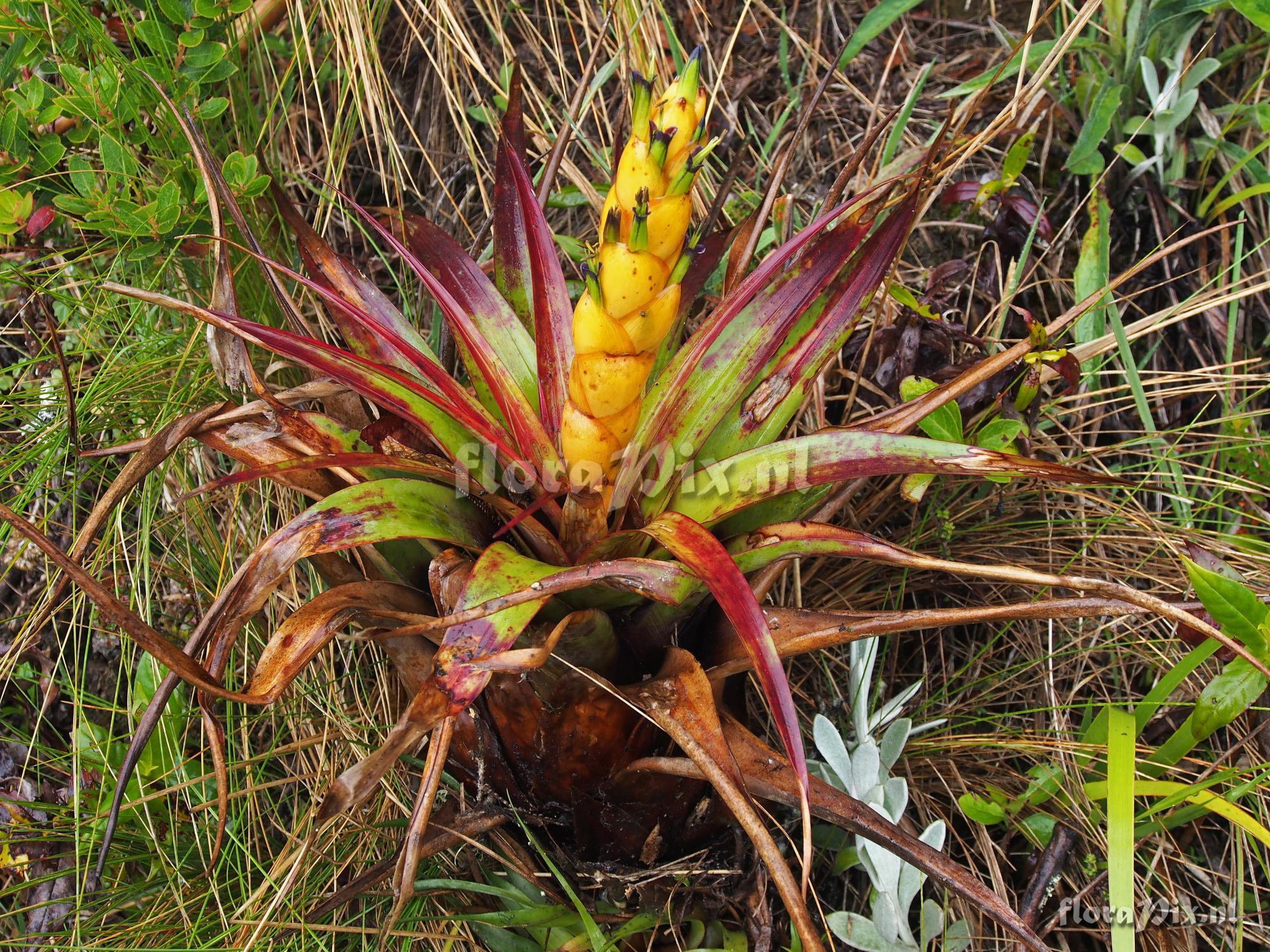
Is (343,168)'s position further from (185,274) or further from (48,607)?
(48,607)

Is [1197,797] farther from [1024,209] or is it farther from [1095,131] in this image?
[1095,131]

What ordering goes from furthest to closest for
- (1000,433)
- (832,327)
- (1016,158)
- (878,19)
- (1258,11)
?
(878,19), (1016,158), (1258,11), (1000,433), (832,327)

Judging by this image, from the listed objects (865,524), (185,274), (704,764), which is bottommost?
(865,524)

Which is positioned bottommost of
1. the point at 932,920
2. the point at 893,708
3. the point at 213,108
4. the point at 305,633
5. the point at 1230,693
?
the point at 932,920

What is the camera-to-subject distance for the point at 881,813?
129 cm

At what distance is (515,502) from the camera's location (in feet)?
3.92

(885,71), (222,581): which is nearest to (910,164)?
(885,71)

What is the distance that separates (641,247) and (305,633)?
0.52m

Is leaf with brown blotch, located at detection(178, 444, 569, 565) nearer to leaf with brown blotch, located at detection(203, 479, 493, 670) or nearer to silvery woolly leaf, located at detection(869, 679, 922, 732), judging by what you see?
leaf with brown blotch, located at detection(203, 479, 493, 670)

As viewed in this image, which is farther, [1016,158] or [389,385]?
[1016,158]

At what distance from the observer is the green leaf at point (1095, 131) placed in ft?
5.56

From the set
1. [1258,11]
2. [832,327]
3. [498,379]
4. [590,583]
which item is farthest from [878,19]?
[590,583]

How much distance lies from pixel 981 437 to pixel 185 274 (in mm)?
1375

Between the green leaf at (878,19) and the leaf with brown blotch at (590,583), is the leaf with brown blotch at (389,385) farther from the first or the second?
the green leaf at (878,19)
